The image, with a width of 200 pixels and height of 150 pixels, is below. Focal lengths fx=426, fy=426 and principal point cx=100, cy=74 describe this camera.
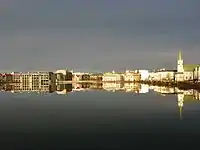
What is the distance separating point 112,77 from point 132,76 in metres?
14.6

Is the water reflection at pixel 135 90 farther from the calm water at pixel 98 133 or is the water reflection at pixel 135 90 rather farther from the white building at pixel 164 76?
the white building at pixel 164 76

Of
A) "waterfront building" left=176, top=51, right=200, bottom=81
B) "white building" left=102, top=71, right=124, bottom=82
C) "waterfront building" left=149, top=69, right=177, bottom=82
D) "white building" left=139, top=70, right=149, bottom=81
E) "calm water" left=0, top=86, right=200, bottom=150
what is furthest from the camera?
"white building" left=102, top=71, right=124, bottom=82

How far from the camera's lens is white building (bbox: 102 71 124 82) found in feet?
606

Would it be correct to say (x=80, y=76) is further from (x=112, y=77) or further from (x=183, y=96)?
(x=183, y=96)

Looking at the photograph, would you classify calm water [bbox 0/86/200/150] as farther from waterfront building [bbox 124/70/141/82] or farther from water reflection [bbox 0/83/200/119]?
waterfront building [bbox 124/70/141/82]

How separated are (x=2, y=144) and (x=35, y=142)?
1283 millimetres

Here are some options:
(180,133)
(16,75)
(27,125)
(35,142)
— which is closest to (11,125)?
(27,125)

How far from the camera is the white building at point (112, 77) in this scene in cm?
18462

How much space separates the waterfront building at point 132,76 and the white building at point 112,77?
3.90 m

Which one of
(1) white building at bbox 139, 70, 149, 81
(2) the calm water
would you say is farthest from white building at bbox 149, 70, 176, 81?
(2) the calm water

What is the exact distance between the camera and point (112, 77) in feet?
620

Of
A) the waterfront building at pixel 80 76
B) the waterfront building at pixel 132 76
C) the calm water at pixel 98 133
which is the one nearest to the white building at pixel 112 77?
the waterfront building at pixel 132 76

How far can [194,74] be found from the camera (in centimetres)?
11138

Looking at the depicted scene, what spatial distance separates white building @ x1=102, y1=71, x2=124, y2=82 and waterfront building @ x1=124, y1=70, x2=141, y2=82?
12.8 feet
